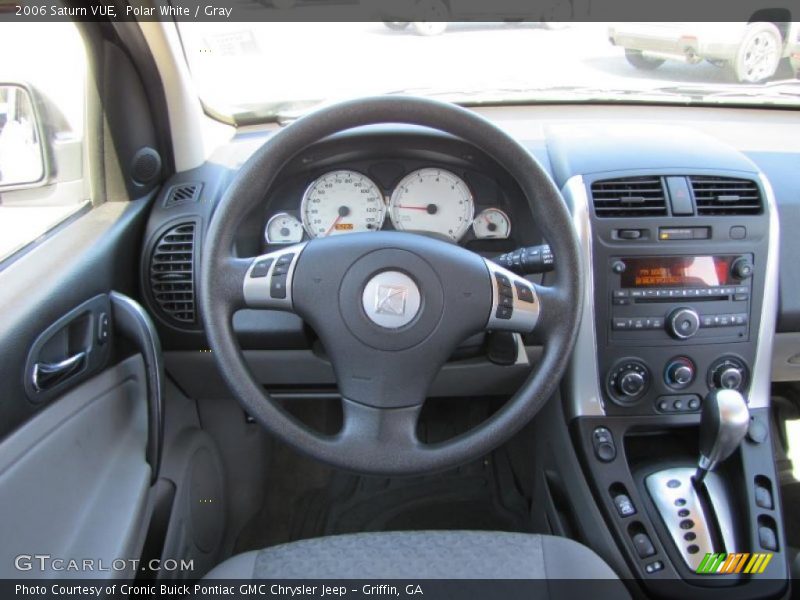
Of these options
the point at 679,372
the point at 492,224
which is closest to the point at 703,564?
the point at 679,372

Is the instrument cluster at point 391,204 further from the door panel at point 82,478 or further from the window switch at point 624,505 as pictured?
the window switch at point 624,505

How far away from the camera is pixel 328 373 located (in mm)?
1718

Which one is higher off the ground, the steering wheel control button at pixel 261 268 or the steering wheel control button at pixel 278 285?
the steering wheel control button at pixel 261 268

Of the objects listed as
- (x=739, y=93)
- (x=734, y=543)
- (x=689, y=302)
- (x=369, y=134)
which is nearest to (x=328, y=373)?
(x=369, y=134)

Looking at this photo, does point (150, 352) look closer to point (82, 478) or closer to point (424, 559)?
point (82, 478)

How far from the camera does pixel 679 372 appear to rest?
162 cm

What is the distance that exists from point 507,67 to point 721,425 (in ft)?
4.42

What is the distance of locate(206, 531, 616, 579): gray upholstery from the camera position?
1241 mm

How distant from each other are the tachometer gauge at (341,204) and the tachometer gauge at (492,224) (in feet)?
0.78

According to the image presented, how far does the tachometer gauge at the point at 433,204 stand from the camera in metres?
1.59

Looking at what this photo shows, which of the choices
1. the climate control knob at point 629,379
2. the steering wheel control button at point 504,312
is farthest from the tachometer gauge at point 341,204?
the climate control knob at point 629,379

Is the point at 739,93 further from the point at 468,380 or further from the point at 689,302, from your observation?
the point at 468,380

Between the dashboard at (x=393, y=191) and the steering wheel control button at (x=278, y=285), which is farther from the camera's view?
the dashboard at (x=393, y=191)

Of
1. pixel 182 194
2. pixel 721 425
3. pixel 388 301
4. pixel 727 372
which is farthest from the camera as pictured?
pixel 182 194
